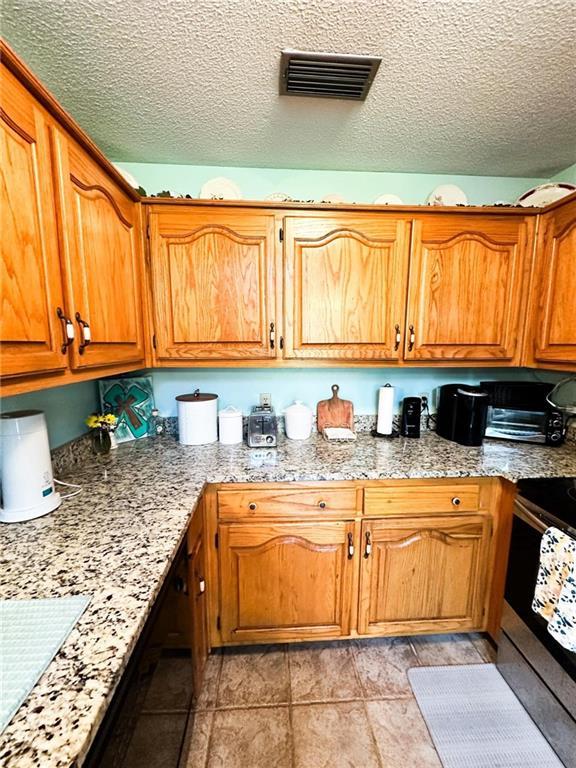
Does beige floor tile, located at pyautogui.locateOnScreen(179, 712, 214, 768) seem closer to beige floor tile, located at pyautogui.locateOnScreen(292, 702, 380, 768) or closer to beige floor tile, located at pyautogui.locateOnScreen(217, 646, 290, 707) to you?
beige floor tile, located at pyautogui.locateOnScreen(217, 646, 290, 707)

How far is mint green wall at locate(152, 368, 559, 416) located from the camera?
1874mm

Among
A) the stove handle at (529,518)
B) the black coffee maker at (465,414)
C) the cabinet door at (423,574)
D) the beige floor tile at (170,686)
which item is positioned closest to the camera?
the beige floor tile at (170,686)

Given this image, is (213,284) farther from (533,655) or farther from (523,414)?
(533,655)

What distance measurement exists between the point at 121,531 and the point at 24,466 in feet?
1.15

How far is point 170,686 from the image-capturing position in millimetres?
825

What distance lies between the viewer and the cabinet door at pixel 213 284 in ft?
4.88

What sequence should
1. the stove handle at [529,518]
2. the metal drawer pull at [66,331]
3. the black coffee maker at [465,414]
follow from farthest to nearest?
the black coffee maker at [465,414] → the stove handle at [529,518] → the metal drawer pull at [66,331]

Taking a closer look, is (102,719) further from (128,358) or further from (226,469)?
(128,358)

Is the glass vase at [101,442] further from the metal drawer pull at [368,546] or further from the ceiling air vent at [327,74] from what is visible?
the ceiling air vent at [327,74]

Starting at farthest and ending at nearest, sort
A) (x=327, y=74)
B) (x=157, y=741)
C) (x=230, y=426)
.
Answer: (x=230, y=426)
(x=327, y=74)
(x=157, y=741)

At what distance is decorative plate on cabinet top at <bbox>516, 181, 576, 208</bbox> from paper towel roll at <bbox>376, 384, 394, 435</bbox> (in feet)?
3.95

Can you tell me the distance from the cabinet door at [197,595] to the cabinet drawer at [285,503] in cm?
13

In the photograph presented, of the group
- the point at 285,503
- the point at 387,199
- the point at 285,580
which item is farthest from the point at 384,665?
the point at 387,199

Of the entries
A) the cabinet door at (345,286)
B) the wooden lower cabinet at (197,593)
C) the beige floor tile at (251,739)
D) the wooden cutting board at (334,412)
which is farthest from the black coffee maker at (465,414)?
the beige floor tile at (251,739)
